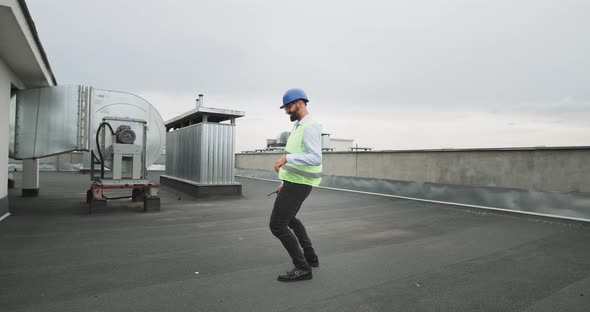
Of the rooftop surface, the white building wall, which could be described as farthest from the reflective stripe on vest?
the white building wall

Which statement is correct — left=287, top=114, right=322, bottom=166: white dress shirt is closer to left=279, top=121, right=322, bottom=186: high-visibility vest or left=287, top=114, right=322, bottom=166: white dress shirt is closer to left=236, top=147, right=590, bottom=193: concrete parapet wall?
left=279, top=121, right=322, bottom=186: high-visibility vest

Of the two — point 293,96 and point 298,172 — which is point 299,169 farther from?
point 293,96

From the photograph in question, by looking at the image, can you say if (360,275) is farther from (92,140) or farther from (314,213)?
(92,140)

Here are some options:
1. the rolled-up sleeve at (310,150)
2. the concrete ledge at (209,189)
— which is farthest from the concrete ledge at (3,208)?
the rolled-up sleeve at (310,150)

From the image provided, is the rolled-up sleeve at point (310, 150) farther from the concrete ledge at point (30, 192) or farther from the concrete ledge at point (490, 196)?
the concrete ledge at point (30, 192)

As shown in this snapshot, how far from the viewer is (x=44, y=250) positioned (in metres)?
4.11

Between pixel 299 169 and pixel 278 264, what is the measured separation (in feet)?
4.20

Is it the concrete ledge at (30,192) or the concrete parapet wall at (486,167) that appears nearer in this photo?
the concrete parapet wall at (486,167)

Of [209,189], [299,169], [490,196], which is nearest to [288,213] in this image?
[299,169]

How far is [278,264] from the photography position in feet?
12.2

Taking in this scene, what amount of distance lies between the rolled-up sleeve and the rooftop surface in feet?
3.85

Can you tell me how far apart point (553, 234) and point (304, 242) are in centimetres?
457

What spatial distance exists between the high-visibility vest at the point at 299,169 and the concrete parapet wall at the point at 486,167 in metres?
6.44

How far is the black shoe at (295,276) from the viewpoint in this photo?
3167 mm
